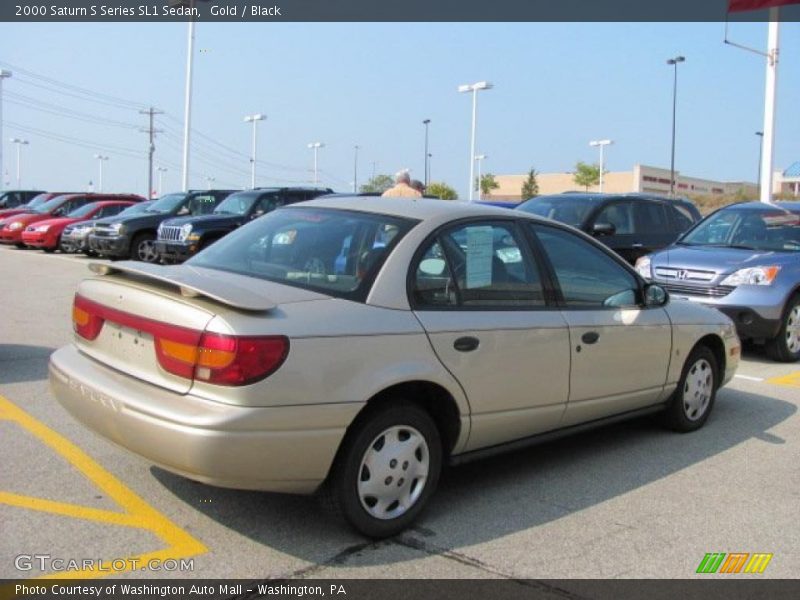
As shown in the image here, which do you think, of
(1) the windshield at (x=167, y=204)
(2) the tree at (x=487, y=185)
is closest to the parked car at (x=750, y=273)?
(1) the windshield at (x=167, y=204)

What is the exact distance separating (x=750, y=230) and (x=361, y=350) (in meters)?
7.13

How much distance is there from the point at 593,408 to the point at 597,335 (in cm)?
45

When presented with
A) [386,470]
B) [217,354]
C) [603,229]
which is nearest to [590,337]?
[386,470]

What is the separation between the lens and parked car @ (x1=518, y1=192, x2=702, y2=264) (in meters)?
11.5

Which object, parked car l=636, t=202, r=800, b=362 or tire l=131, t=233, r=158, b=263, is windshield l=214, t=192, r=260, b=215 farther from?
parked car l=636, t=202, r=800, b=362

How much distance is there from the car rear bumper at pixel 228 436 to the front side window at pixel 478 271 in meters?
0.84

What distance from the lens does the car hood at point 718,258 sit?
27.3 ft

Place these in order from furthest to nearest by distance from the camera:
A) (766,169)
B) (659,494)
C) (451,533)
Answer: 1. (766,169)
2. (659,494)
3. (451,533)

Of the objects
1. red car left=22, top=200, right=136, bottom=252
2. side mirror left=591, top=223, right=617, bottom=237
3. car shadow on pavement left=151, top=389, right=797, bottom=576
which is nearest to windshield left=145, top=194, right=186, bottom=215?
red car left=22, top=200, right=136, bottom=252

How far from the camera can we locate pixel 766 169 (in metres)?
19.7

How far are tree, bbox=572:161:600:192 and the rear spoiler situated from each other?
8504 cm

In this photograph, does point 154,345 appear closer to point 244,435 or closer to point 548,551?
point 244,435

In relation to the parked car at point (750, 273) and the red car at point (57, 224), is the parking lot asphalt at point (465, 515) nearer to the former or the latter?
the parked car at point (750, 273)

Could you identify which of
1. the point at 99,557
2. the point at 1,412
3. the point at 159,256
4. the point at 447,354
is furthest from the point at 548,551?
the point at 159,256
